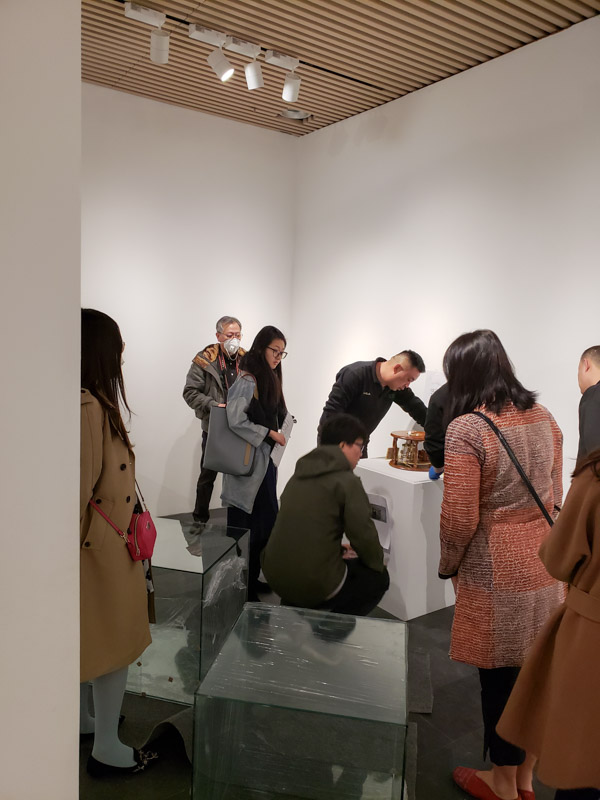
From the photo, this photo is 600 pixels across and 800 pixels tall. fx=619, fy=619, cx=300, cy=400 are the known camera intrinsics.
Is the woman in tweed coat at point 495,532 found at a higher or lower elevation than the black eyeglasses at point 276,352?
lower

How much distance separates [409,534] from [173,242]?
10.6 ft

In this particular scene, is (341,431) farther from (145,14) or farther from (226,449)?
(145,14)

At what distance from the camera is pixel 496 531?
209 centimetres

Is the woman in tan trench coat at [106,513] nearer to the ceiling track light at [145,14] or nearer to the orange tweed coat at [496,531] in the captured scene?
the orange tweed coat at [496,531]

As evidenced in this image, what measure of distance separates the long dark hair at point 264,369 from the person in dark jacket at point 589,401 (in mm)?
1457

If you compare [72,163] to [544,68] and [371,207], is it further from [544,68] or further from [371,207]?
[371,207]

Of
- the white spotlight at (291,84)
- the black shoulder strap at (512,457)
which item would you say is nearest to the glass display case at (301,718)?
the black shoulder strap at (512,457)

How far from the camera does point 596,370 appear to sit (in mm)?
3031

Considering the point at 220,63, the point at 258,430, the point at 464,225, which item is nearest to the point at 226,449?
the point at 258,430

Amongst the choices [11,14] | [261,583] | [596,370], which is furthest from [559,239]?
[11,14]

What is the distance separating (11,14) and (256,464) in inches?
89.4

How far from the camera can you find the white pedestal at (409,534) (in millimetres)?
3379

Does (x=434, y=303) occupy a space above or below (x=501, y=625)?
above

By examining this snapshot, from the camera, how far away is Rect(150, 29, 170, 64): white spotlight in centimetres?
368
